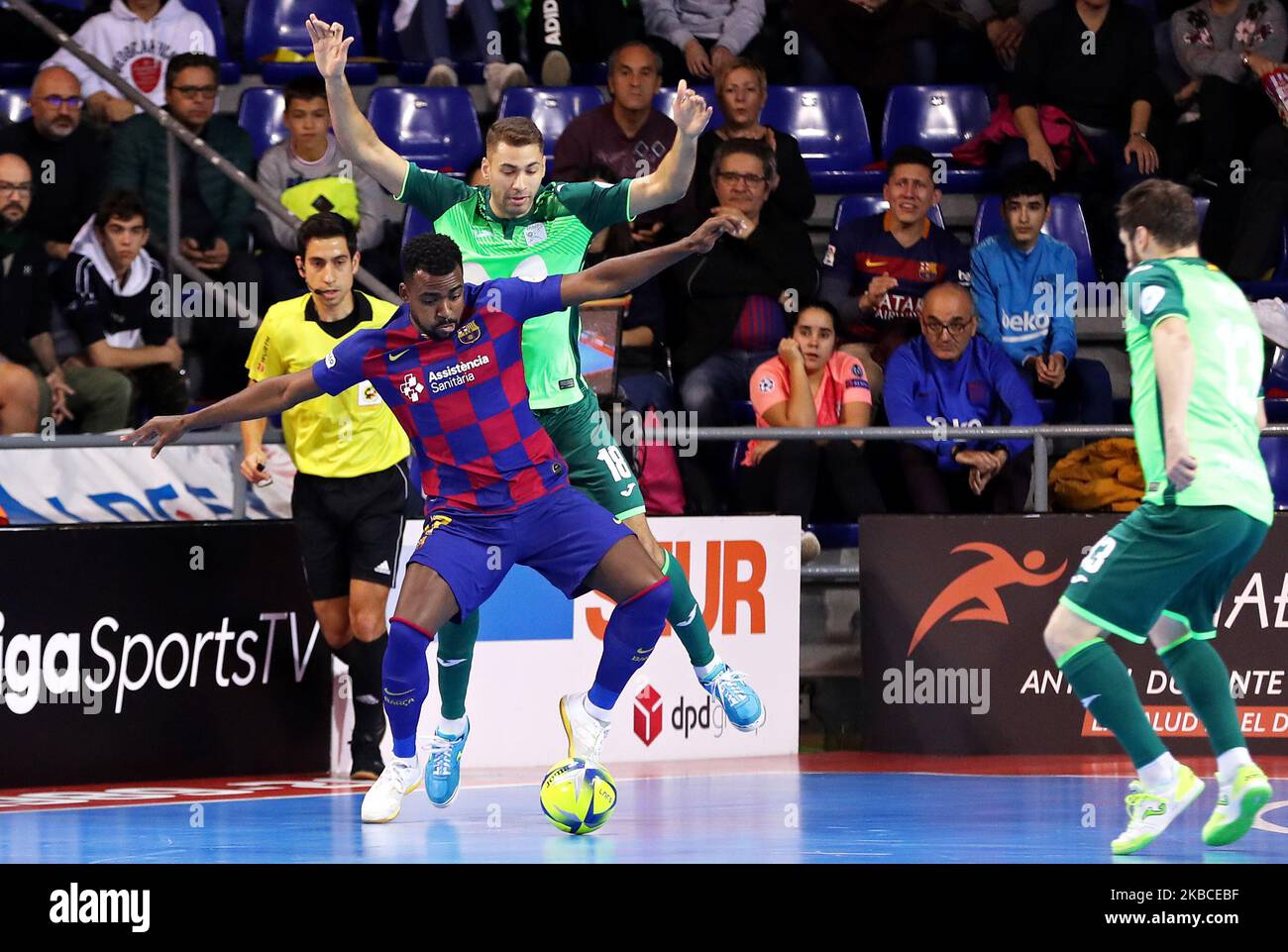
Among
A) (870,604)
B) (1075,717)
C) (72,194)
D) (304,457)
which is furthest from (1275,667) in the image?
(72,194)

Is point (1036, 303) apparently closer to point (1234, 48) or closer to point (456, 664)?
point (1234, 48)

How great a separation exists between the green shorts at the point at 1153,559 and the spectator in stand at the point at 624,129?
5.70 m

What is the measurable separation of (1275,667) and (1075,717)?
103 cm

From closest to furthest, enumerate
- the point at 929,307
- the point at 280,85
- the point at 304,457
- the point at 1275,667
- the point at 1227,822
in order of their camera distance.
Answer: the point at 1227,822 < the point at 304,457 < the point at 1275,667 < the point at 929,307 < the point at 280,85

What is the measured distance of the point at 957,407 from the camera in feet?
36.3

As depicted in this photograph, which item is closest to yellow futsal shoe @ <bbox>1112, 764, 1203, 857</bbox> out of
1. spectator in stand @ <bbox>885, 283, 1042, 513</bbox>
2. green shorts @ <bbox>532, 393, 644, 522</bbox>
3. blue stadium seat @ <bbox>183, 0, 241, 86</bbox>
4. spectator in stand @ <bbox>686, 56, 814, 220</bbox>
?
green shorts @ <bbox>532, 393, 644, 522</bbox>

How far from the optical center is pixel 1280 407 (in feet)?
38.9

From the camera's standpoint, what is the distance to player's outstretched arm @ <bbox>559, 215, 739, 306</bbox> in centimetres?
666

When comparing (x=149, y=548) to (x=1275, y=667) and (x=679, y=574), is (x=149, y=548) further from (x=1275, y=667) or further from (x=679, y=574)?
(x=1275, y=667)

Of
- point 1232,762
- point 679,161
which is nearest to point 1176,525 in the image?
point 1232,762

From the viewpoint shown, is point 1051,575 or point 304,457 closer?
point 304,457

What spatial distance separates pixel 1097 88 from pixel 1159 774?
286 inches

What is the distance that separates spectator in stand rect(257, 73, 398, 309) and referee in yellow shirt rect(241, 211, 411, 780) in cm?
254

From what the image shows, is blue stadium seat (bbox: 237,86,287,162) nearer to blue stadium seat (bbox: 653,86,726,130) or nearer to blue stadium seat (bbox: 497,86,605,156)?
blue stadium seat (bbox: 497,86,605,156)
